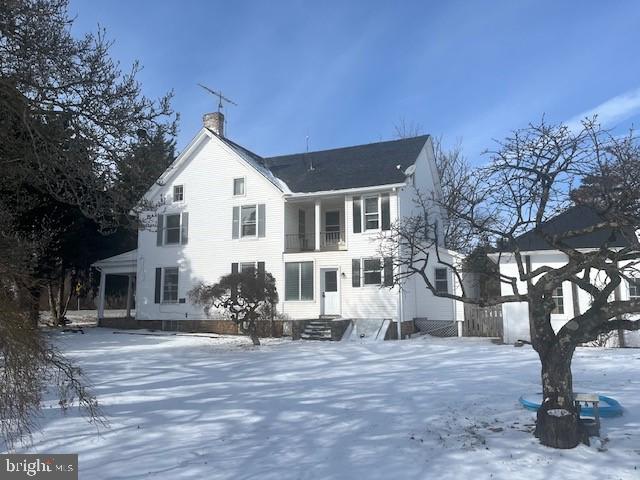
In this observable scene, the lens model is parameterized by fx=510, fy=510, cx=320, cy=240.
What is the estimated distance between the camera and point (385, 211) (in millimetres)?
20797

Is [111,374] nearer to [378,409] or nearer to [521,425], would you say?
[378,409]

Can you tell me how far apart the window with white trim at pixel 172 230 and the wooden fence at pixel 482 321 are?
45.0ft

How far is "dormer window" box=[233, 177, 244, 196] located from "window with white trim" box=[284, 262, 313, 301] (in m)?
4.23

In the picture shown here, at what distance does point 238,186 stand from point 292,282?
534 centimetres

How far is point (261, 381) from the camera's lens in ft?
34.3

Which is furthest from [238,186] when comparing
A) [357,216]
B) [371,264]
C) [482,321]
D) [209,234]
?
[482,321]

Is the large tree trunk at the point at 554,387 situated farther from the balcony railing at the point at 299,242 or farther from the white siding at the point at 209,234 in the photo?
the balcony railing at the point at 299,242

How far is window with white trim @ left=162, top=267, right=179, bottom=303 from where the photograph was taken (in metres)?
24.2

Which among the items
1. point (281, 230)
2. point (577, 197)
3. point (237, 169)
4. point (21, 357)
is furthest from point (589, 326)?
point (237, 169)

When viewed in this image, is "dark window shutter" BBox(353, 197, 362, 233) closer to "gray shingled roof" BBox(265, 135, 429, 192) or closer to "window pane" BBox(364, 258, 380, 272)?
"gray shingled roof" BBox(265, 135, 429, 192)

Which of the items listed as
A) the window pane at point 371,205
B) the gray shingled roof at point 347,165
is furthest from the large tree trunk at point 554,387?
the window pane at point 371,205

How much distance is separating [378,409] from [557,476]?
3165 mm

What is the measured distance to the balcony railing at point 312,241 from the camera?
2252 cm

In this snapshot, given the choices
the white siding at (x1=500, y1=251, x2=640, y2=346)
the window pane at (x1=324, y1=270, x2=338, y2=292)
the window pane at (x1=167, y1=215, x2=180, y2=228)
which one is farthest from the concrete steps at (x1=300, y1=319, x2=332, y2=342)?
the window pane at (x1=167, y1=215, x2=180, y2=228)
